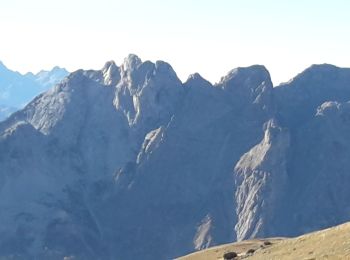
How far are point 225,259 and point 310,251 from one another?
2937cm

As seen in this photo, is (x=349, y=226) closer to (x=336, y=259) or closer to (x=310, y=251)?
(x=310, y=251)

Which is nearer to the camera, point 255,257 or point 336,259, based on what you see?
point 336,259

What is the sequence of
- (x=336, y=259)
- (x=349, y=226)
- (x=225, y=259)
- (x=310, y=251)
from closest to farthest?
(x=336, y=259)
(x=310, y=251)
(x=349, y=226)
(x=225, y=259)

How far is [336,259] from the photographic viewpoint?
8144cm

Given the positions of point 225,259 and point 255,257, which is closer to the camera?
point 255,257

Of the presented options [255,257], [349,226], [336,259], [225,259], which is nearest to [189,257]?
[225,259]

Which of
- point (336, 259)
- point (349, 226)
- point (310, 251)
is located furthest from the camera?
point (349, 226)

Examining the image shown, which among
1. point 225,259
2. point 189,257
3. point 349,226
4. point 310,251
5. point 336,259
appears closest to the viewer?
point 336,259

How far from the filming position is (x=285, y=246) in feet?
352

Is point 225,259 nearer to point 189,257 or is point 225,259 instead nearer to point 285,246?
point 285,246

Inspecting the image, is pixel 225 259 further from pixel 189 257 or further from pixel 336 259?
pixel 336 259

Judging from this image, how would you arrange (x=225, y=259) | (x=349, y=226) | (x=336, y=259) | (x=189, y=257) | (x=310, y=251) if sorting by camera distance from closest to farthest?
1. (x=336, y=259)
2. (x=310, y=251)
3. (x=349, y=226)
4. (x=225, y=259)
5. (x=189, y=257)

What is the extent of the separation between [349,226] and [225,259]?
86.7 feet

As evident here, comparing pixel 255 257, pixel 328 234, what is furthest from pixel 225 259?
pixel 328 234
